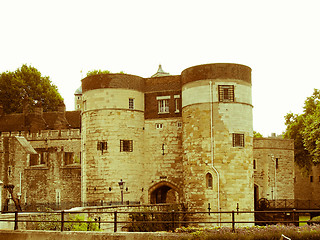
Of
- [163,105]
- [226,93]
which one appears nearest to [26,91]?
[163,105]

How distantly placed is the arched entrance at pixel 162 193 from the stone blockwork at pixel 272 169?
813cm

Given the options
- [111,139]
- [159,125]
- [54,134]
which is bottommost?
[111,139]

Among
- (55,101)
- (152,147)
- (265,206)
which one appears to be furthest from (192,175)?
(55,101)

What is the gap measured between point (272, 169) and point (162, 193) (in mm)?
11190

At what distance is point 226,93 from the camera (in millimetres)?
33375

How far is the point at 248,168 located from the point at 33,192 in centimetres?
2009

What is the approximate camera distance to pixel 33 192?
41.8 m

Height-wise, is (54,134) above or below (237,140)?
above

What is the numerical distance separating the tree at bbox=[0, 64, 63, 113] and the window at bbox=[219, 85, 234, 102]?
4285cm

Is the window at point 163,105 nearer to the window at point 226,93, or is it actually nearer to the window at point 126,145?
the window at point 126,145

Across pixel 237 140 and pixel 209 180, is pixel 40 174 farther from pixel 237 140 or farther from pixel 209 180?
pixel 237 140

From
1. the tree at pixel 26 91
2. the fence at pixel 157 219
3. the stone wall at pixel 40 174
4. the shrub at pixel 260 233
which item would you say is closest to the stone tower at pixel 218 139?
the fence at pixel 157 219

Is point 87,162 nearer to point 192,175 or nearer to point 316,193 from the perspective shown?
point 192,175

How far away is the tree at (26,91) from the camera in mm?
70250
